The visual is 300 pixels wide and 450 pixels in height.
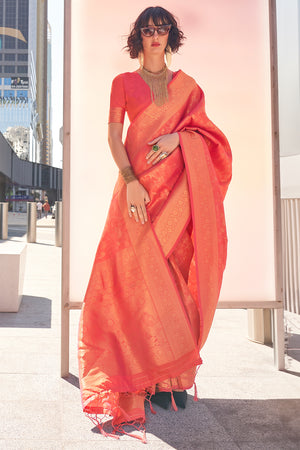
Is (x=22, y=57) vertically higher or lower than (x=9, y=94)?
higher

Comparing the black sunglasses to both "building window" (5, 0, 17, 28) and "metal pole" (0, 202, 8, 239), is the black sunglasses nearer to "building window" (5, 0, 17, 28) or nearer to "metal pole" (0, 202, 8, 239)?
"metal pole" (0, 202, 8, 239)

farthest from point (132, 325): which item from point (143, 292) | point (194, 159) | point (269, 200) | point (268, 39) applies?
point (268, 39)

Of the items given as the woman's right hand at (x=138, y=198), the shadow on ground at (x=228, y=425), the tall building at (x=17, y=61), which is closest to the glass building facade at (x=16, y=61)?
→ the tall building at (x=17, y=61)

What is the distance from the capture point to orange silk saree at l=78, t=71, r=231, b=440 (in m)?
1.87

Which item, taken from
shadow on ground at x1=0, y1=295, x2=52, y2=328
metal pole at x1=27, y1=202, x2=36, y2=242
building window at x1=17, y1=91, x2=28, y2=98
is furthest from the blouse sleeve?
building window at x1=17, y1=91, x2=28, y2=98

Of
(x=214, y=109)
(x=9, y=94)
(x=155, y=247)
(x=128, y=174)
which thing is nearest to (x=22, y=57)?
(x=9, y=94)

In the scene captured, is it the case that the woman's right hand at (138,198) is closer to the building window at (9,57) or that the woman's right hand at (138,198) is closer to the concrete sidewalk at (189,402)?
the concrete sidewalk at (189,402)

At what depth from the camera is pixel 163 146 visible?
1.92m

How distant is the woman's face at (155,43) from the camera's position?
2035 mm

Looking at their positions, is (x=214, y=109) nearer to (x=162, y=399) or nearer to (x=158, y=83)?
(x=158, y=83)

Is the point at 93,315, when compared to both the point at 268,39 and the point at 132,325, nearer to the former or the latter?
the point at 132,325

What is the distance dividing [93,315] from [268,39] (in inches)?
78.8

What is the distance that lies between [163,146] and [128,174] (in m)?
0.21

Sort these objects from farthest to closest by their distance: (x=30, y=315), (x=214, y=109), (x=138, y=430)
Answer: (x=30, y=315), (x=214, y=109), (x=138, y=430)
